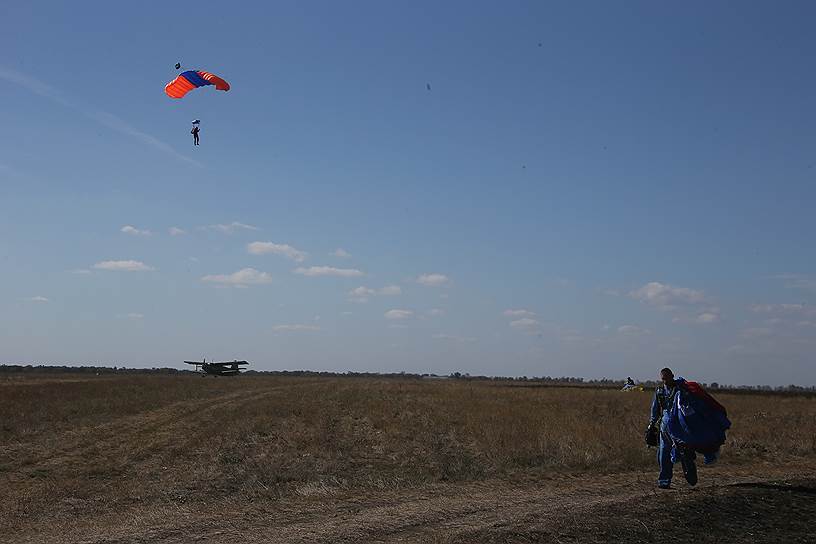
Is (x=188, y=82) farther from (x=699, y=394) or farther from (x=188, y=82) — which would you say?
(x=699, y=394)

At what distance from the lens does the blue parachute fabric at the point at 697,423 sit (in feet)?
40.7

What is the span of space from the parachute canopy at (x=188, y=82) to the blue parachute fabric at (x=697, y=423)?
70.2 feet

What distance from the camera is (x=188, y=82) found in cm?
2828

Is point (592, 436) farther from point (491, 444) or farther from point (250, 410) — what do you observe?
point (250, 410)

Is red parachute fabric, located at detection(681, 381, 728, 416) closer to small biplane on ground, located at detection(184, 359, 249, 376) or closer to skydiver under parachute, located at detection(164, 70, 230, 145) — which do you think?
skydiver under parachute, located at detection(164, 70, 230, 145)

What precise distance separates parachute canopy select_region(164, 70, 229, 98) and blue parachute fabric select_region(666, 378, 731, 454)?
842 inches

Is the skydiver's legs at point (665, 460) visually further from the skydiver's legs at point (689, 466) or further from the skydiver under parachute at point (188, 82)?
the skydiver under parachute at point (188, 82)

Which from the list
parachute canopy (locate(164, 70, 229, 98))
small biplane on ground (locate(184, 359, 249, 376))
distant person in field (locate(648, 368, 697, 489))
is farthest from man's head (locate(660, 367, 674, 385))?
small biplane on ground (locate(184, 359, 249, 376))

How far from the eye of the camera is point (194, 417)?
101ft

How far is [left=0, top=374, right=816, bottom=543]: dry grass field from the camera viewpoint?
1048 centimetres

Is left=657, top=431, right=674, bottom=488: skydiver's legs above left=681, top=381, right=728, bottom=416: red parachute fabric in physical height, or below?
below

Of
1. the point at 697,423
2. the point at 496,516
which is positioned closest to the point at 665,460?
the point at 697,423

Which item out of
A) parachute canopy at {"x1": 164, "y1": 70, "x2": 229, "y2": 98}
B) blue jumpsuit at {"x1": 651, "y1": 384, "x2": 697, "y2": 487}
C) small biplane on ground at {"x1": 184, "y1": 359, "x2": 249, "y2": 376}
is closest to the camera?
blue jumpsuit at {"x1": 651, "y1": 384, "x2": 697, "y2": 487}

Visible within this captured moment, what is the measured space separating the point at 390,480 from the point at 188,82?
19.0 m
